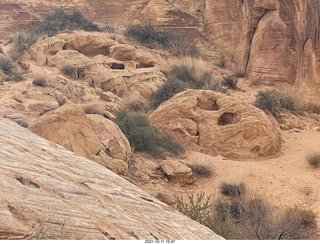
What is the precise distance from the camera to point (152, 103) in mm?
10984

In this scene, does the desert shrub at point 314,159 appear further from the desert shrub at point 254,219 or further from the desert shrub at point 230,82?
the desert shrub at point 230,82

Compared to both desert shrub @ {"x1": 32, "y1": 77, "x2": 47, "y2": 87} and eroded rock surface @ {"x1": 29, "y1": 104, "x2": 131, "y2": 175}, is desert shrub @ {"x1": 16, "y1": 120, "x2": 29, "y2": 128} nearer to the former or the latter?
eroded rock surface @ {"x1": 29, "y1": 104, "x2": 131, "y2": 175}

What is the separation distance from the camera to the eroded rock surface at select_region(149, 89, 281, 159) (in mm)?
8672

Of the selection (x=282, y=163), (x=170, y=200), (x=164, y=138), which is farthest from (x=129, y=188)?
(x=282, y=163)

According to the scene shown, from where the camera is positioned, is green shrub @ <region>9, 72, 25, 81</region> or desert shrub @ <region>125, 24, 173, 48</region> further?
desert shrub @ <region>125, 24, 173, 48</region>

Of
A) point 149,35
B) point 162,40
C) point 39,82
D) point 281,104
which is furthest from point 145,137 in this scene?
point 149,35

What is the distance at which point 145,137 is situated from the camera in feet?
25.2

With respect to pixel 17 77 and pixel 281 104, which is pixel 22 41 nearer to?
pixel 17 77

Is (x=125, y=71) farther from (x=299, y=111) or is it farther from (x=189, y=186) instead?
(x=189, y=186)

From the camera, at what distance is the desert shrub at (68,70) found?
1220cm

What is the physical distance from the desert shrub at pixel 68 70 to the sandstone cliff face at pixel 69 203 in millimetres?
8473

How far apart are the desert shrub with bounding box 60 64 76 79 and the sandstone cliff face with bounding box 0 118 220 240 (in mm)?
8473

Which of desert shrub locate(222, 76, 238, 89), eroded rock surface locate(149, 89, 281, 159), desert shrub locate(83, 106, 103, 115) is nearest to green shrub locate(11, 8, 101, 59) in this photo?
desert shrub locate(222, 76, 238, 89)

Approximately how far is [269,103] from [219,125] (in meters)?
2.51
